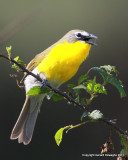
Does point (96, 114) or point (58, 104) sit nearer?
point (96, 114)

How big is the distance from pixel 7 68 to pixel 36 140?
44.2 inches

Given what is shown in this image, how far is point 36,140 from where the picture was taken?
479 cm

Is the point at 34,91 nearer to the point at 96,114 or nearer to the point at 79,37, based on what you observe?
the point at 96,114

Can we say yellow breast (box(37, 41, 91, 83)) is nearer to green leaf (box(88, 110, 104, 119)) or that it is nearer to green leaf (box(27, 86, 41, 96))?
green leaf (box(27, 86, 41, 96))

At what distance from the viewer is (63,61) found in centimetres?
271

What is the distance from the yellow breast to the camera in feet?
8.90

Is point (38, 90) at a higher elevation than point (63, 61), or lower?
lower

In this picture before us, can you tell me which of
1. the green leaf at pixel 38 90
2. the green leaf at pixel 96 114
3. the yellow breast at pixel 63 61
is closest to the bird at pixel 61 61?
the yellow breast at pixel 63 61

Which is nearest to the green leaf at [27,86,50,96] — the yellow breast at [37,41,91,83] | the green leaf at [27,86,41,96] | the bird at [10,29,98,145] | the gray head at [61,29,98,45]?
the green leaf at [27,86,41,96]

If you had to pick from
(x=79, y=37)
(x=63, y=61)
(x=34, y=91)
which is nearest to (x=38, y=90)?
(x=34, y=91)

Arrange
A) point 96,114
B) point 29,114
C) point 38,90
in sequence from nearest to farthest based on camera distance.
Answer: point 96,114
point 38,90
point 29,114

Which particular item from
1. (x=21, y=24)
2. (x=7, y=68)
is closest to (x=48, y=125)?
(x=7, y=68)

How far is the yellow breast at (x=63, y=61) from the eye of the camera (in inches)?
107

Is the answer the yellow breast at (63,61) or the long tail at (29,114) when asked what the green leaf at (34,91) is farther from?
the long tail at (29,114)
